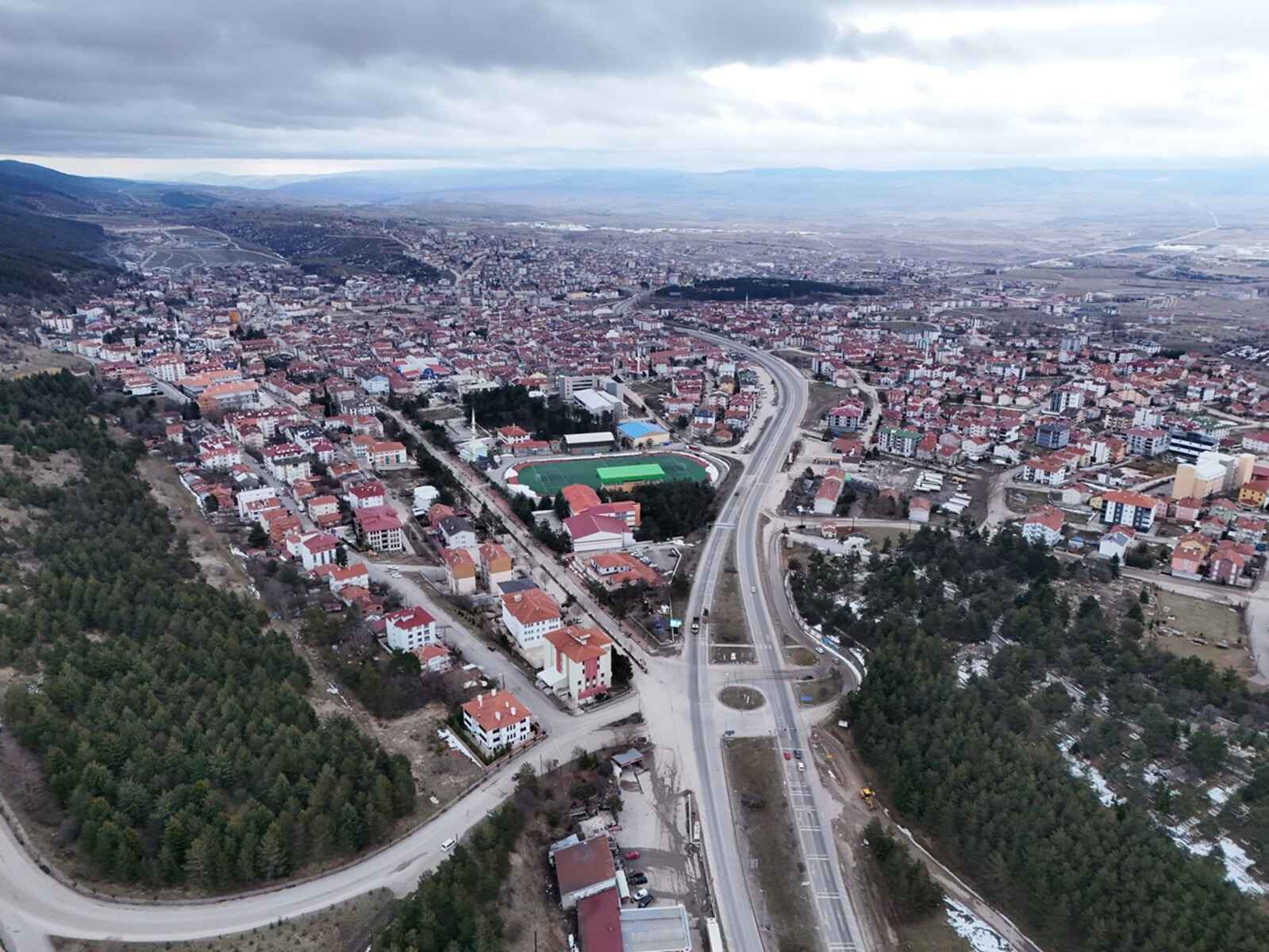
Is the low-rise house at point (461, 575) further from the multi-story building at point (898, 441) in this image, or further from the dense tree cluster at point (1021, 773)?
the multi-story building at point (898, 441)

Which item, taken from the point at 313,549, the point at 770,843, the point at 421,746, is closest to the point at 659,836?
the point at 770,843

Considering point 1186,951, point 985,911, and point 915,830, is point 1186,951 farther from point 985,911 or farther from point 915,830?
point 915,830

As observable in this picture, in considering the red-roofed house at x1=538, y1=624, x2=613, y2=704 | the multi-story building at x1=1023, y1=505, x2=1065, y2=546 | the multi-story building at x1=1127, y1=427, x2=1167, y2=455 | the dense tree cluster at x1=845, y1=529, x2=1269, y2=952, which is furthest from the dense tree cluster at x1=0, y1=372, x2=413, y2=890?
the multi-story building at x1=1127, y1=427, x2=1167, y2=455

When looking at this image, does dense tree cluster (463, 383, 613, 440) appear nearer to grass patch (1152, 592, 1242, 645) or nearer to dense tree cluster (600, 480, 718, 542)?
dense tree cluster (600, 480, 718, 542)

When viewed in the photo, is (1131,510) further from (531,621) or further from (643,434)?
(531,621)

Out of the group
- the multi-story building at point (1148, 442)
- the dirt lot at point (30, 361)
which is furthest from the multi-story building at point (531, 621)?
the dirt lot at point (30, 361)

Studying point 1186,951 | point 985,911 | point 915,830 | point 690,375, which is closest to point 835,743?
point 915,830
